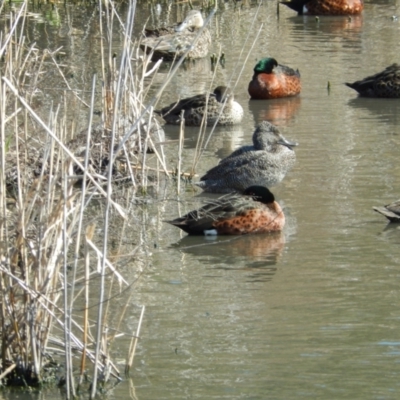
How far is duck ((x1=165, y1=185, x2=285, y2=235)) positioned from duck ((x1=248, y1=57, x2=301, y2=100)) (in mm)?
5326

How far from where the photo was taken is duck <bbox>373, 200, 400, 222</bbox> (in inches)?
327

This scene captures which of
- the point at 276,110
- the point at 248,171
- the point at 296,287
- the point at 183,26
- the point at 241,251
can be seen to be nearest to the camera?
the point at 296,287

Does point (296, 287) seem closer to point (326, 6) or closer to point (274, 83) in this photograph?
point (274, 83)

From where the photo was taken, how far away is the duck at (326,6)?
19.2 meters

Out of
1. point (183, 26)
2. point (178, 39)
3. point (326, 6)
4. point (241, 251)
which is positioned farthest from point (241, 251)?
point (326, 6)

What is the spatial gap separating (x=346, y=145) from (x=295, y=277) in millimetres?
3930

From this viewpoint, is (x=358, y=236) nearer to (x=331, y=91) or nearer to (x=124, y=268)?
(x=124, y=268)

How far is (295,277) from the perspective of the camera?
7.17 metres

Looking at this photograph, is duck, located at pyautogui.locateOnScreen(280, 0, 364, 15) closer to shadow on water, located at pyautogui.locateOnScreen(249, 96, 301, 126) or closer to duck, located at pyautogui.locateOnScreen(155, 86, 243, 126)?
shadow on water, located at pyautogui.locateOnScreen(249, 96, 301, 126)

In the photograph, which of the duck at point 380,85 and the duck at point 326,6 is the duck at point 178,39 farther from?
the duck at point 380,85

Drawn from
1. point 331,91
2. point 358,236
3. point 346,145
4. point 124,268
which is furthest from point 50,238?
point 331,91

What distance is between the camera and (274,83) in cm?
1378

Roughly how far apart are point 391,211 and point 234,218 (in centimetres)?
110

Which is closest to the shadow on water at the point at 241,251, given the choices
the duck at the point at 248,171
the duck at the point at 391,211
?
the duck at the point at 391,211
